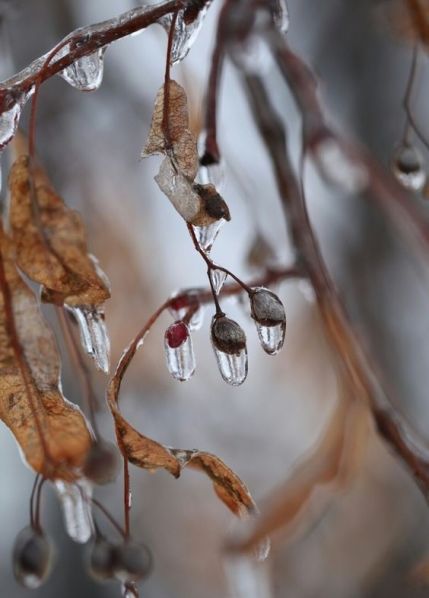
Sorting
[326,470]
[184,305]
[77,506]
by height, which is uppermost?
[184,305]

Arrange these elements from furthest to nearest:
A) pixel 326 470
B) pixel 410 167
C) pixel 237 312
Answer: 1. pixel 237 312
2. pixel 326 470
3. pixel 410 167

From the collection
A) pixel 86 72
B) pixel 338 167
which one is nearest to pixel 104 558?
pixel 86 72

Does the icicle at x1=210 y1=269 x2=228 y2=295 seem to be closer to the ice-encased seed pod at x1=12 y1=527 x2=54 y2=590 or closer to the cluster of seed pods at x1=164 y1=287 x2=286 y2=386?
the cluster of seed pods at x1=164 y1=287 x2=286 y2=386

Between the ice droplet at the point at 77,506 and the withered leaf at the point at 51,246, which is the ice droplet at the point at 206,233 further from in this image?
the ice droplet at the point at 77,506

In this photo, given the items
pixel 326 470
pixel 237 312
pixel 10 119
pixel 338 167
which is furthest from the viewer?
pixel 237 312

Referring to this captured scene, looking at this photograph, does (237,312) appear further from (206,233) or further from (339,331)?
(206,233)

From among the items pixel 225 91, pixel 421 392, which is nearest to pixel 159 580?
pixel 421 392
